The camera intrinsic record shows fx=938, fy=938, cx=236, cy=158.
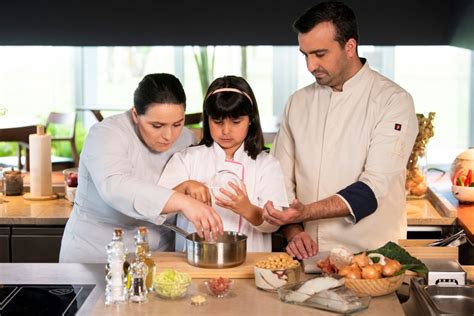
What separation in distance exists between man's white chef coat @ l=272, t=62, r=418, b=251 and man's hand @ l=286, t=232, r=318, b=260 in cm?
23

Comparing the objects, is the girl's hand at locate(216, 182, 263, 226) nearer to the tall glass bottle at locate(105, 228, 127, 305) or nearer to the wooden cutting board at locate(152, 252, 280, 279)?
the wooden cutting board at locate(152, 252, 280, 279)

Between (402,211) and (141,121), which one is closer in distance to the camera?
(141,121)

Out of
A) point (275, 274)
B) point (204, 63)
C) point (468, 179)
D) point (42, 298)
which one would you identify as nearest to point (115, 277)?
point (42, 298)

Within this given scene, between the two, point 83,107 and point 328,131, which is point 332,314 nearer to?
point 328,131

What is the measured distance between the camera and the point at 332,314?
103 inches

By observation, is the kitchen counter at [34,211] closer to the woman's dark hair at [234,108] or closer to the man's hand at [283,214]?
the woman's dark hair at [234,108]

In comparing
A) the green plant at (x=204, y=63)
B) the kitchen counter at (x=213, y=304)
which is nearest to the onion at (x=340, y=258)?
the kitchen counter at (x=213, y=304)

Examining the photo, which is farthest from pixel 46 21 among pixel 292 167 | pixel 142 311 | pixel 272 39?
pixel 142 311

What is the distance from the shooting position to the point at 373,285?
8.93ft

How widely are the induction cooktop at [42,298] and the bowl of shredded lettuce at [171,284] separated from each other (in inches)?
9.4

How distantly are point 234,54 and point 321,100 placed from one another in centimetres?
572

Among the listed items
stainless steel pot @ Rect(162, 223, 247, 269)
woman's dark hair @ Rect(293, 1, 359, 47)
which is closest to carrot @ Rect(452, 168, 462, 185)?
woman's dark hair @ Rect(293, 1, 359, 47)

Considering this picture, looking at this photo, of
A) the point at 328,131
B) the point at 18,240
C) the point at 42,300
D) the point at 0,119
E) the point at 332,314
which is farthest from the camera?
the point at 0,119

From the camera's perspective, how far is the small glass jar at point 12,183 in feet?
15.5
